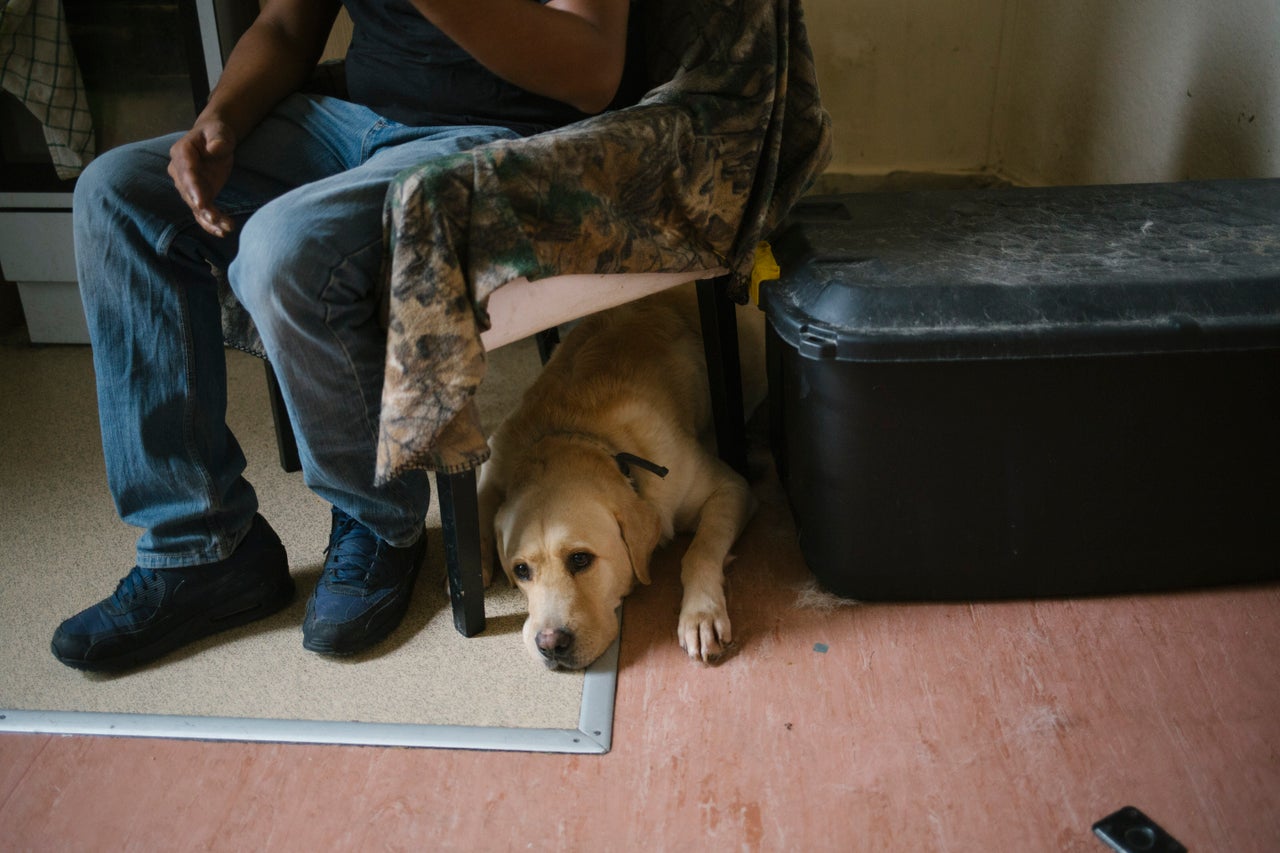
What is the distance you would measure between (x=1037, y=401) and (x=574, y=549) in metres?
0.65

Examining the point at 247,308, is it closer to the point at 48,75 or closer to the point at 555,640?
the point at 555,640

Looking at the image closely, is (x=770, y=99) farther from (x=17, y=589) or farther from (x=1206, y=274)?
(x=17, y=589)

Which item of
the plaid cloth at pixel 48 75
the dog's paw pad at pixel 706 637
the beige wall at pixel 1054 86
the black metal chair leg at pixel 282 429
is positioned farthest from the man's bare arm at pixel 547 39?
the plaid cloth at pixel 48 75

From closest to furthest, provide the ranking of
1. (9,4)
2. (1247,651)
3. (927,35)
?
(1247,651) → (9,4) → (927,35)

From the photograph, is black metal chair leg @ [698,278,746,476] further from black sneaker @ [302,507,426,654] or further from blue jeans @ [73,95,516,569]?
black sneaker @ [302,507,426,654]

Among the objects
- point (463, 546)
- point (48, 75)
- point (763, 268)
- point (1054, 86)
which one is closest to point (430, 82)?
point (763, 268)

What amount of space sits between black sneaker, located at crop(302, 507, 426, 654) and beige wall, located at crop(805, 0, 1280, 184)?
1656 mm

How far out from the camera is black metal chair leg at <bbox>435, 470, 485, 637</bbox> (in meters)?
1.38

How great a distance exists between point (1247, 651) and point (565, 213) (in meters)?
1.06

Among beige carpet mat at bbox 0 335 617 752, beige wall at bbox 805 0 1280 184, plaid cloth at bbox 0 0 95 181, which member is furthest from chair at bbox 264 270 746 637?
beige wall at bbox 805 0 1280 184

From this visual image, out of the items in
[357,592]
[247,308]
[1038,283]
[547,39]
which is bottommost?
[357,592]

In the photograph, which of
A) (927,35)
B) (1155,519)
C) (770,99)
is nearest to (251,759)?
(770,99)

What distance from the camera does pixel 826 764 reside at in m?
1.23

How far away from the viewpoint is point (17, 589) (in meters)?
1.63
